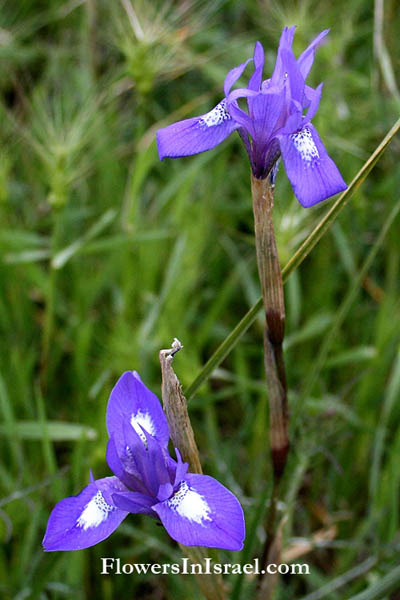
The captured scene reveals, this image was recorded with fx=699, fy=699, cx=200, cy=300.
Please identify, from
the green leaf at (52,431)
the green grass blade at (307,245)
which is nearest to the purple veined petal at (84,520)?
the green grass blade at (307,245)

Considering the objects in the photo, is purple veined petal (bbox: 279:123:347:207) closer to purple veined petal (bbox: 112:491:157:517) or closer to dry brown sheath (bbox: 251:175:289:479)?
dry brown sheath (bbox: 251:175:289:479)

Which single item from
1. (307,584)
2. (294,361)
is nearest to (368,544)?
(307,584)

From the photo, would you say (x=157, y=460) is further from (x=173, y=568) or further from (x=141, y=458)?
(x=173, y=568)

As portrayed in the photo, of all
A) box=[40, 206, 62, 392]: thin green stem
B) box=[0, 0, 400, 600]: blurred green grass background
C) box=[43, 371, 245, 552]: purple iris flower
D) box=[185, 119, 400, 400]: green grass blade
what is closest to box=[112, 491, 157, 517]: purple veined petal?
box=[43, 371, 245, 552]: purple iris flower

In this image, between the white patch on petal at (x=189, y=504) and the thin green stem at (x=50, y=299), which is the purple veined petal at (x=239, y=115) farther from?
the thin green stem at (x=50, y=299)

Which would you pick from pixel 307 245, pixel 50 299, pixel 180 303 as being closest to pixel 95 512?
pixel 307 245
